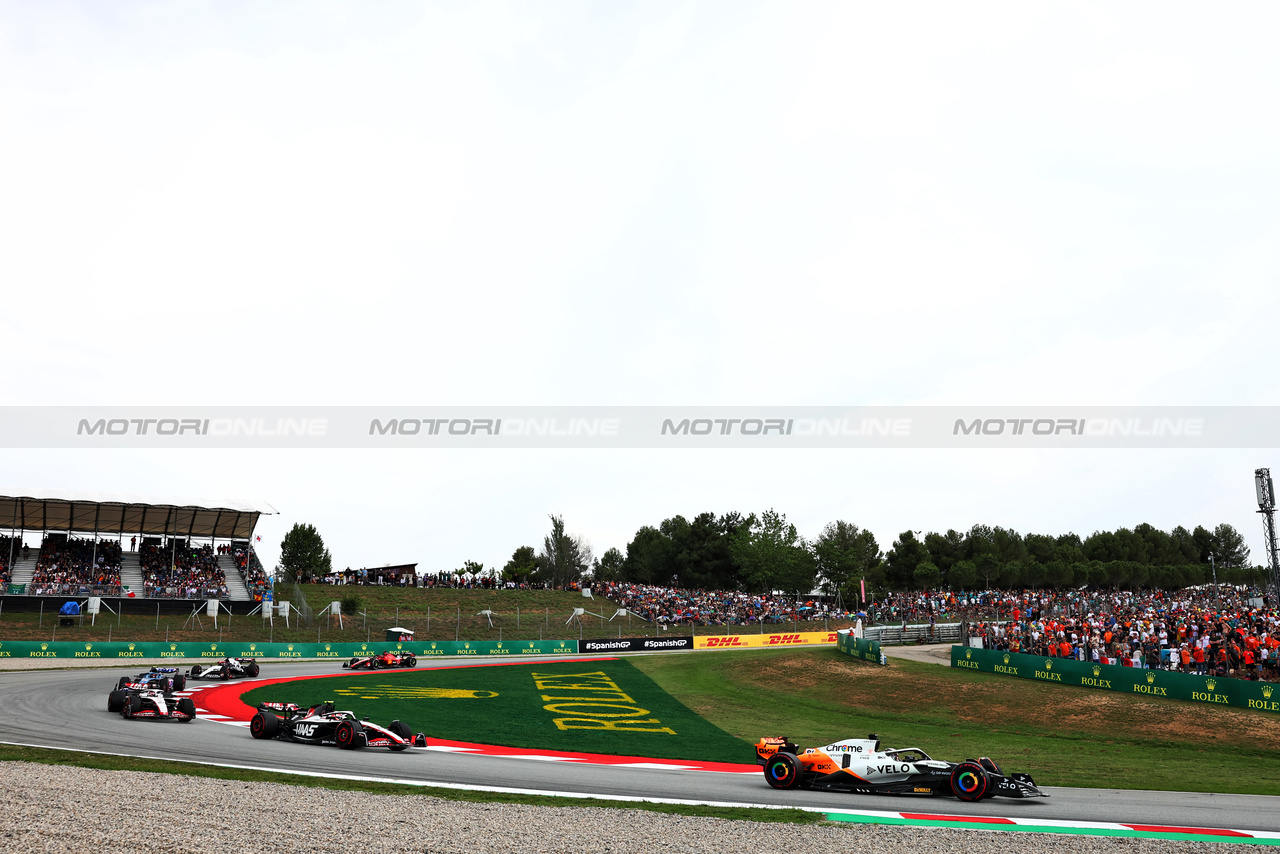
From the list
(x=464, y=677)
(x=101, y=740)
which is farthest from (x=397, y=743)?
(x=464, y=677)

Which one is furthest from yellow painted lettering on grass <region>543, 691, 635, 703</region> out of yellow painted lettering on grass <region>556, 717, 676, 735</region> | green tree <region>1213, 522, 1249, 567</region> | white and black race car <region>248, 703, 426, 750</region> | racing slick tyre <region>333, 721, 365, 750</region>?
green tree <region>1213, 522, 1249, 567</region>

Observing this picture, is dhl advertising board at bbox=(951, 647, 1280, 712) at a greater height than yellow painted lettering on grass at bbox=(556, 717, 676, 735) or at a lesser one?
greater

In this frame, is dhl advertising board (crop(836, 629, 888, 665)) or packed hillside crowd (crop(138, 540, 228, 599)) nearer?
dhl advertising board (crop(836, 629, 888, 665))

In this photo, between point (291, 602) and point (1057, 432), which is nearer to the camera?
point (1057, 432)

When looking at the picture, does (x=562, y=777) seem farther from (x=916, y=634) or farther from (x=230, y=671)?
(x=916, y=634)

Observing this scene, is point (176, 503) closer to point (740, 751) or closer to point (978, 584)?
point (740, 751)

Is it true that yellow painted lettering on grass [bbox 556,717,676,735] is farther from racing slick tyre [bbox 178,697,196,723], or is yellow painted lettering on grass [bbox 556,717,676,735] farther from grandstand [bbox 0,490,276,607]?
grandstand [bbox 0,490,276,607]

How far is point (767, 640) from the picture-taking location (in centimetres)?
5984

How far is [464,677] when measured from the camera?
1500 inches

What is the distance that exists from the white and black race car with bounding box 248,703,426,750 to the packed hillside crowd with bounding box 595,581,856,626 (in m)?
43.6

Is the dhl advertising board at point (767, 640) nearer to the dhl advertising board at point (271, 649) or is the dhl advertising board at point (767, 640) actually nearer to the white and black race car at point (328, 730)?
the dhl advertising board at point (271, 649)

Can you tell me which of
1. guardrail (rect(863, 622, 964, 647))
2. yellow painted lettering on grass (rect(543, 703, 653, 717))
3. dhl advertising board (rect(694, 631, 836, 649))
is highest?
guardrail (rect(863, 622, 964, 647))

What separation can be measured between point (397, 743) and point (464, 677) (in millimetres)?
19950

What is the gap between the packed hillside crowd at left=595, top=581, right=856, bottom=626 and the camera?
63.1 m
